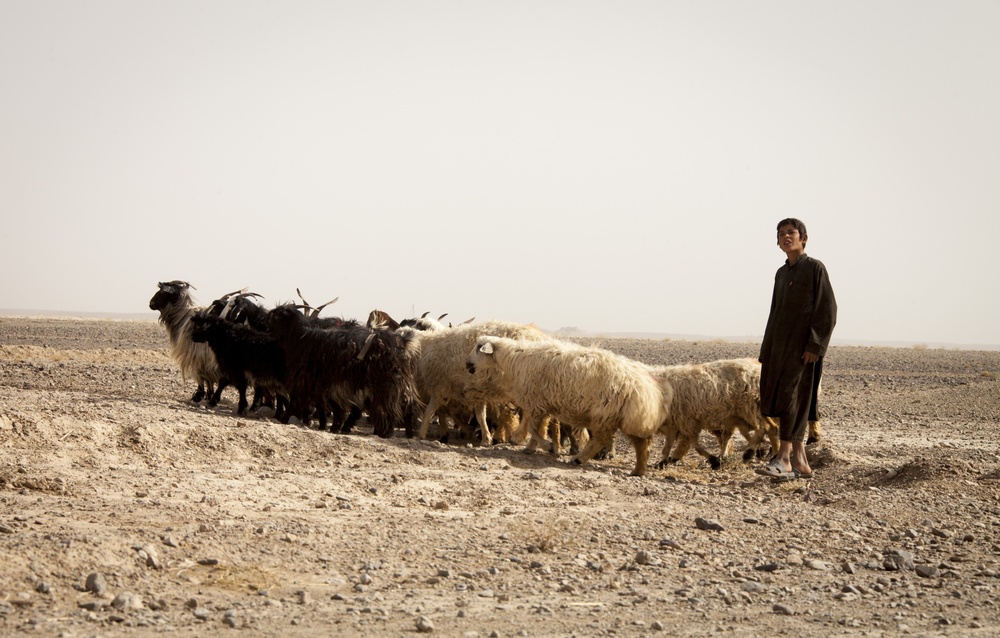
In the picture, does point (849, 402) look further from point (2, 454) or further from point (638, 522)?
point (2, 454)

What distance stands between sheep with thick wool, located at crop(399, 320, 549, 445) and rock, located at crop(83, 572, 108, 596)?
22.0 feet

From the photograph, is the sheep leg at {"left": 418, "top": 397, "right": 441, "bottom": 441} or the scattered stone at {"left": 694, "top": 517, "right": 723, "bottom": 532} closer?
the scattered stone at {"left": 694, "top": 517, "right": 723, "bottom": 532}

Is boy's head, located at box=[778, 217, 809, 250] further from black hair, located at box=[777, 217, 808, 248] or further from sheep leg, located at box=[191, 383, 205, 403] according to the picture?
sheep leg, located at box=[191, 383, 205, 403]

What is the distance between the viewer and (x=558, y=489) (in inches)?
341

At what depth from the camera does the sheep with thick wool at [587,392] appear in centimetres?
1007

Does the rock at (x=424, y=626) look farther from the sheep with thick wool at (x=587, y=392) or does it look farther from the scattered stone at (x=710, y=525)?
the sheep with thick wool at (x=587, y=392)

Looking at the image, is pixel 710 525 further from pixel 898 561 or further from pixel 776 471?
pixel 776 471

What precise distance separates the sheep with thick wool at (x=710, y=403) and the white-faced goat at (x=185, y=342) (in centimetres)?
622

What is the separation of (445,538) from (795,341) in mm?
4667

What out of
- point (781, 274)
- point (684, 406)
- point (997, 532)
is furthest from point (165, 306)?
point (997, 532)

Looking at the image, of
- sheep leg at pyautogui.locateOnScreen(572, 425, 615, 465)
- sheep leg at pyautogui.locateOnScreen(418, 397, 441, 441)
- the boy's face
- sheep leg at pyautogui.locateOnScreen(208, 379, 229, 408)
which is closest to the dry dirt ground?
sheep leg at pyautogui.locateOnScreen(572, 425, 615, 465)

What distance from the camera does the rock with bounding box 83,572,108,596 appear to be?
5.07 meters

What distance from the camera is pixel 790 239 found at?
381 inches

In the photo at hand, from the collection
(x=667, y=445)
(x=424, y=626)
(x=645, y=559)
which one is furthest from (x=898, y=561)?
(x=667, y=445)
